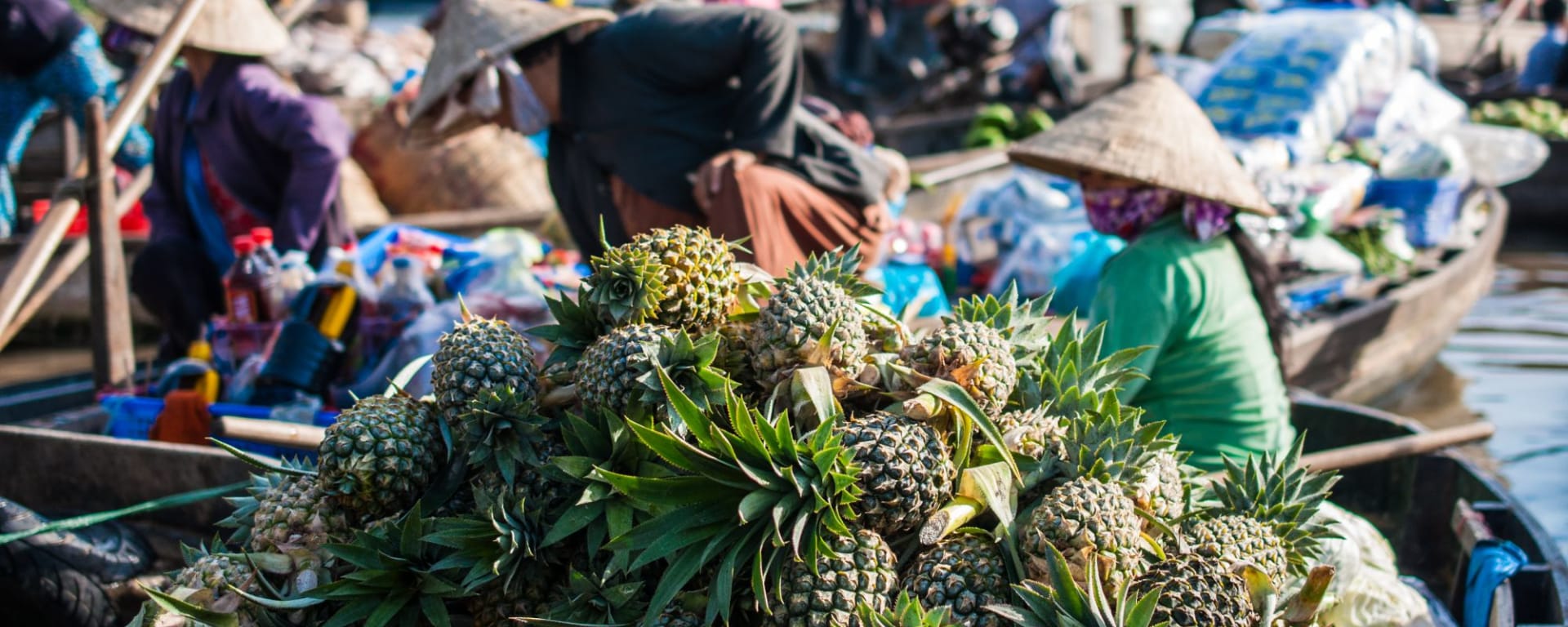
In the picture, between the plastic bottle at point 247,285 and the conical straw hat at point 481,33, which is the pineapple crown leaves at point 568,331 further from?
the plastic bottle at point 247,285

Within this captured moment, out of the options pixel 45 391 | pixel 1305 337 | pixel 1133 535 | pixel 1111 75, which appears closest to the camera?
pixel 1133 535

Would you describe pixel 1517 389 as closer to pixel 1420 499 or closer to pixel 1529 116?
pixel 1420 499

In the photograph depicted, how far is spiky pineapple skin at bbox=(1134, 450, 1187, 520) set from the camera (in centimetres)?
187

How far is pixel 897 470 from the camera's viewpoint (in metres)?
1.70

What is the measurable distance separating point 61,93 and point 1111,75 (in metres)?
9.99

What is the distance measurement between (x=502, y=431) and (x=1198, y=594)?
1039 mm

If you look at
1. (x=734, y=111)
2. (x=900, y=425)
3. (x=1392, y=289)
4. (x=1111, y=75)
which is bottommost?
(x=1111, y=75)

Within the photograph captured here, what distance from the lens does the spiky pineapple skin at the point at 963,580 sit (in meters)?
1.68

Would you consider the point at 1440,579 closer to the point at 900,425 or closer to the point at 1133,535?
the point at 1133,535

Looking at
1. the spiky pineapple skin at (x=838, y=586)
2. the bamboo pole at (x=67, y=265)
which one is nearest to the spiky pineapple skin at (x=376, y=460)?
the spiky pineapple skin at (x=838, y=586)

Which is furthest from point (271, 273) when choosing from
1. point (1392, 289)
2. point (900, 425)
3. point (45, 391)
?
point (1392, 289)

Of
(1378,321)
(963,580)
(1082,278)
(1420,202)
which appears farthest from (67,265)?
(1420,202)

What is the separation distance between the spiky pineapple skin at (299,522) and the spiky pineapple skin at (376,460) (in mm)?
31

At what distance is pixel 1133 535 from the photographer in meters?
1.77
